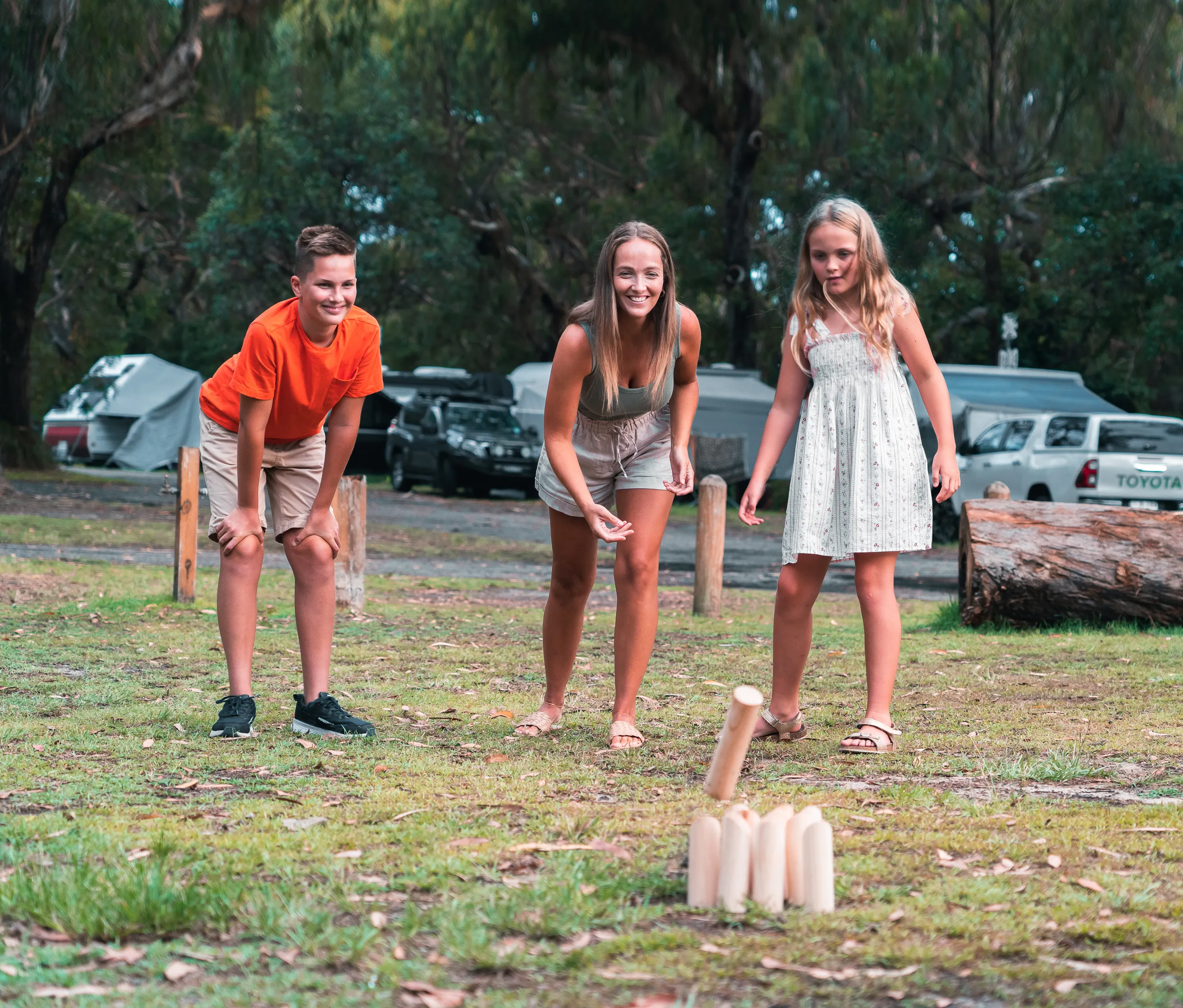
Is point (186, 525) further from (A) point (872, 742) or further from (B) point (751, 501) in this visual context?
(A) point (872, 742)

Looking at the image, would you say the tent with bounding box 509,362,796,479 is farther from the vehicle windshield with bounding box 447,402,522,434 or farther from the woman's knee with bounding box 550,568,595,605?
the woman's knee with bounding box 550,568,595,605

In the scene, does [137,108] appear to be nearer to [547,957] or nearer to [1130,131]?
[1130,131]

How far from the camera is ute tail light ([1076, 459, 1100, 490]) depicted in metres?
16.4

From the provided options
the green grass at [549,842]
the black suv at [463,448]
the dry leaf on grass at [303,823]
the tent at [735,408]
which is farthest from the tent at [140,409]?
the dry leaf on grass at [303,823]

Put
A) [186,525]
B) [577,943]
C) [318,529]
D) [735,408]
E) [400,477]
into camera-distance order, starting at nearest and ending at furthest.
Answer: [577,943] < [318,529] < [186,525] < [400,477] < [735,408]

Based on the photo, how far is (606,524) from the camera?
188 inches

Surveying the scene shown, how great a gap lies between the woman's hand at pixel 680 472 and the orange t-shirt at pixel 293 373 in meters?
1.05

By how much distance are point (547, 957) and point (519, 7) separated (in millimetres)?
25573

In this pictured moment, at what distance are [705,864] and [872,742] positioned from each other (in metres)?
1.99

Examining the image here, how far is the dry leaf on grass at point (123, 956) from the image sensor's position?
8.93 feet

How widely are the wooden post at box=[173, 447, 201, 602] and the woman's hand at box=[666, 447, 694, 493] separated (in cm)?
494

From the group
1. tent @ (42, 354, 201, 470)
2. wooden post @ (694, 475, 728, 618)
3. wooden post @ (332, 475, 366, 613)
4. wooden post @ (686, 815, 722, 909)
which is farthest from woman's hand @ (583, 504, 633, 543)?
tent @ (42, 354, 201, 470)

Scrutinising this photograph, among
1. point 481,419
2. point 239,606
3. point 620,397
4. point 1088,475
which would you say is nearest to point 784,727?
point 620,397

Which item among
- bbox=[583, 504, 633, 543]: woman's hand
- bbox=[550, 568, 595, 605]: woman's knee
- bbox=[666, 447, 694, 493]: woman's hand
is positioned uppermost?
bbox=[666, 447, 694, 493]: woman's hand
